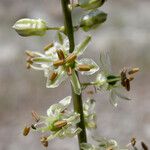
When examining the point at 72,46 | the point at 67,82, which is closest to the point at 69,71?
the point at 72,46

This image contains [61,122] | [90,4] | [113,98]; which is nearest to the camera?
[90,4]

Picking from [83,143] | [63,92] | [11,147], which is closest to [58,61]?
[83,143]

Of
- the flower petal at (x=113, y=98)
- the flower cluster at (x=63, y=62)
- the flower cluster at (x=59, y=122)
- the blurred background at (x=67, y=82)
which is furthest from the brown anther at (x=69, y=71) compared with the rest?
the blurred background at (x=67, y=82)

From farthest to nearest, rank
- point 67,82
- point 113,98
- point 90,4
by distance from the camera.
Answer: point 67,82, point 113,98, point 90,4

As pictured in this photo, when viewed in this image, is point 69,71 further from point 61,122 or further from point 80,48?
point 61,122

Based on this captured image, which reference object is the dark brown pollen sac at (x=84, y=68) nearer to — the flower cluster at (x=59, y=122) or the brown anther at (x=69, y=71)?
the brown anther at (x=69, y=71)

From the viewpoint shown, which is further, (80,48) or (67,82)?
(67,82)
